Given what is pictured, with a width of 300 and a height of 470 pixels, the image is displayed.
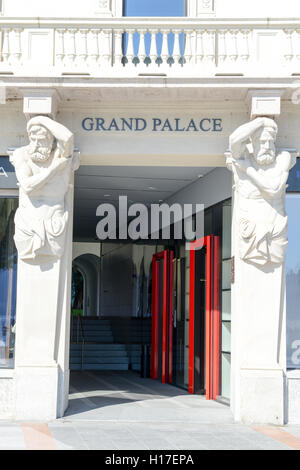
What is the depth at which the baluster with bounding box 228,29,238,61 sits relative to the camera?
423 inches

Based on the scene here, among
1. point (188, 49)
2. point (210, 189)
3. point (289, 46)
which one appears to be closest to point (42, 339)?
point (210, 189)

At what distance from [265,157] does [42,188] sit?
3.28 meters

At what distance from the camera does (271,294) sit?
10.4 metres

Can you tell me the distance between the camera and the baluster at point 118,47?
1070cm

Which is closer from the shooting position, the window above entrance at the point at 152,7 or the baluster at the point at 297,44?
the baluster at the point at 297,44

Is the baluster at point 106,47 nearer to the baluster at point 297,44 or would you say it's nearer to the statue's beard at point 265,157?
the statue's beard at point 265,157

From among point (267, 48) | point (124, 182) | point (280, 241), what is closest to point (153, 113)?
point (267, 48)

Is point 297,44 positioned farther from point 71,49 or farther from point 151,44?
point 71,49

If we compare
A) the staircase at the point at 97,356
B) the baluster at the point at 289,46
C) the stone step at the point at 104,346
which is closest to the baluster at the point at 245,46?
the baluster at the point at 289,46

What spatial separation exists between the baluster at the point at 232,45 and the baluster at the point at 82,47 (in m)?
2.18

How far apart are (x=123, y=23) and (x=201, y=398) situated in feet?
22.2

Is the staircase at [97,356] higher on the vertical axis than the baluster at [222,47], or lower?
lower

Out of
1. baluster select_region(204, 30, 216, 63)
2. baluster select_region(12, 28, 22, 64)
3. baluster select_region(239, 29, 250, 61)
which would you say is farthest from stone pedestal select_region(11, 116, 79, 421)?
baluster select_region(239, 29, 250, 61)
